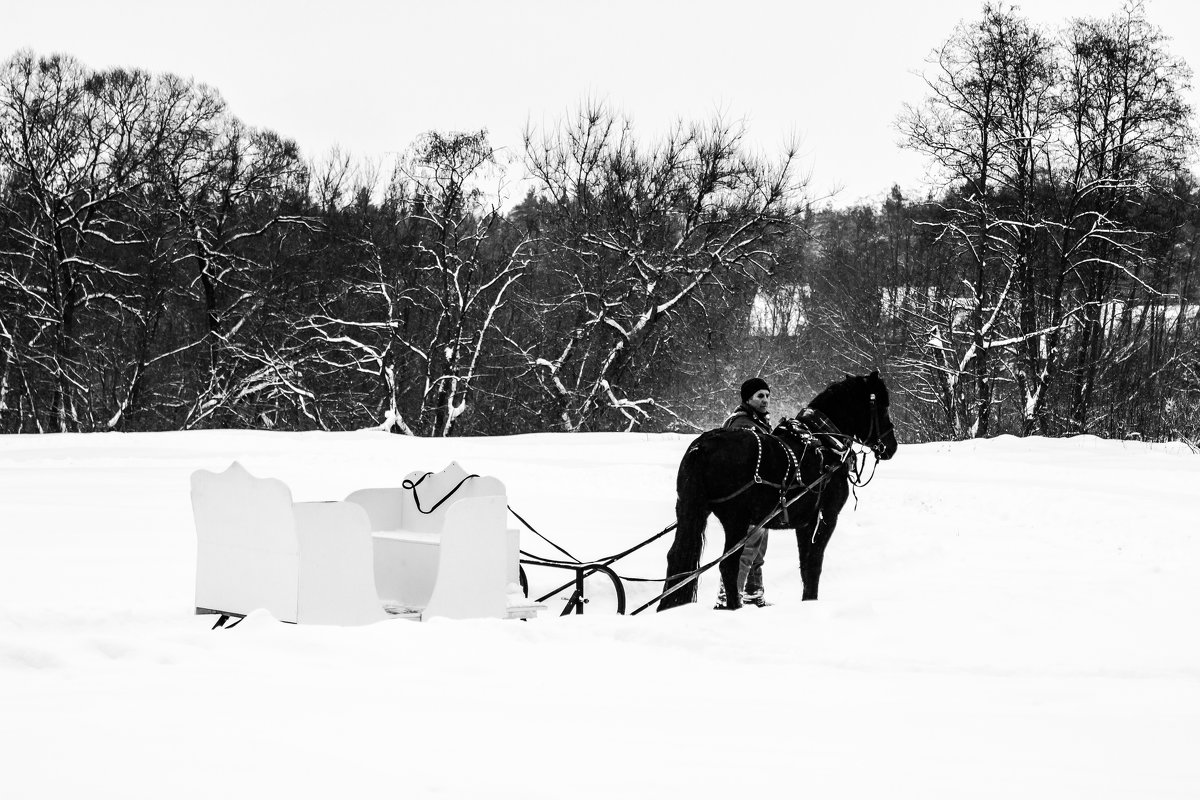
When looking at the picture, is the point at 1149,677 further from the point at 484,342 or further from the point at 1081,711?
the point at 484,342

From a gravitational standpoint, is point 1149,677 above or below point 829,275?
below

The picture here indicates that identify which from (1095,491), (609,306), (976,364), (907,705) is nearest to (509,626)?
(907,705)

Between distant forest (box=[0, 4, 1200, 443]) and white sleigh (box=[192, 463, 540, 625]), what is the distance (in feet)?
65.3

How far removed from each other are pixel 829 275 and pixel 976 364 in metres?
12.1

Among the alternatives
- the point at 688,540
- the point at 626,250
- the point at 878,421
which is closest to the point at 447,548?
the point at 688,540

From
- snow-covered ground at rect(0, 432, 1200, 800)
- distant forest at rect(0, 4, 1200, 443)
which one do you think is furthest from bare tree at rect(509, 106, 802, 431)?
snow-covered ground at rect(0, 432, 1200, 800)

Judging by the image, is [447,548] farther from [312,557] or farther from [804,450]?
[804,450]

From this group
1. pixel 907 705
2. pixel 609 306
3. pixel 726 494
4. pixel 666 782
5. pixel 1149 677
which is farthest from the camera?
pixel 609 306

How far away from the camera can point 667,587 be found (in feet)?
23.7

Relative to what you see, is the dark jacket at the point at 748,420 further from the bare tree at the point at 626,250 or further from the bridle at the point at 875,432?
the bare tree at the point at 626,250

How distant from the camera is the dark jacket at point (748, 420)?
25.2 ft

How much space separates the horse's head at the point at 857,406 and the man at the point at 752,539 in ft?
1.34

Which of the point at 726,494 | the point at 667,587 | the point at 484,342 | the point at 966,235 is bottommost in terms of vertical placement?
the point at 667,587

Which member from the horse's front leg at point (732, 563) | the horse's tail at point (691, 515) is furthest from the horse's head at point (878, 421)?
the horse's tail at point (691, 515)
